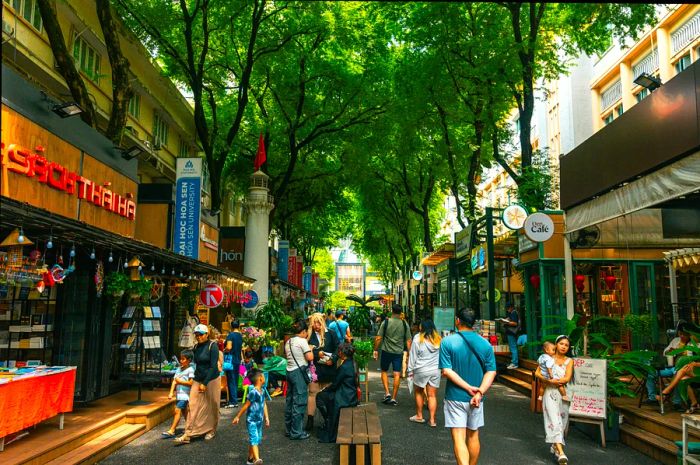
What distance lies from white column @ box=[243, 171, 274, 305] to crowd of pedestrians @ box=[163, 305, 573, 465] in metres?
12.5

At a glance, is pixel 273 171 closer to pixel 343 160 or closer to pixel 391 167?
pixel 343 160

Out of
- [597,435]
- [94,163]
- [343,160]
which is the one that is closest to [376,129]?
[343,160]

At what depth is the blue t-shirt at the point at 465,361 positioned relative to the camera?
5871 millimetres

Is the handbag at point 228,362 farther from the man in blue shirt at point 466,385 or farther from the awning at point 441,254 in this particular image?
the awning at point 441,254

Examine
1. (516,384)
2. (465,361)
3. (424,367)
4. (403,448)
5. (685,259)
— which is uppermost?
(685,259)

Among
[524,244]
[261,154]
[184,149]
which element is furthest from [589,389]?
[184,149]

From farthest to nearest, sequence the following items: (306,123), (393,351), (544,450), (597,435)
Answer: (306,123) < (393,351) < (597,435) < (544,450)

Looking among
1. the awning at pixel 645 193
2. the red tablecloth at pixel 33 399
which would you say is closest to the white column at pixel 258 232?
the awning at pixel 645 193

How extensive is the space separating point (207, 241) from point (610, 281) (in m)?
13.0

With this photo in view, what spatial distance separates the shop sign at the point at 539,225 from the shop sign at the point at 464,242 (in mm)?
5692

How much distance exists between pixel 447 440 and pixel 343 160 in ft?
72.1

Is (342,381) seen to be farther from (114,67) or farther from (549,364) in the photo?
(114,67)

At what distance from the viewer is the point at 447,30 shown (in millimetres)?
16094

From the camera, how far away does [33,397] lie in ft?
23.7
